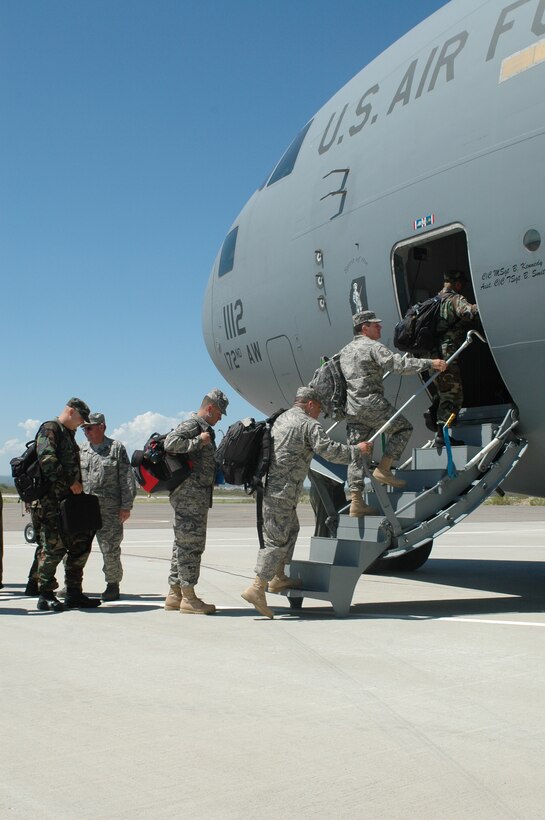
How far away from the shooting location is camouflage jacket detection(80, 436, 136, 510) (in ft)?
28.9

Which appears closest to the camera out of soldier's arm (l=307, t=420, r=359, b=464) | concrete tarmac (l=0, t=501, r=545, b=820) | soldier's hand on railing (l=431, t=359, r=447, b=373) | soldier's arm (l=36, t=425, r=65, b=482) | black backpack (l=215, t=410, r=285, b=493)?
concrete tarmac (l=0, t=501, r=545, b=820)

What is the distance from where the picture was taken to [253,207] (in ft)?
36.2

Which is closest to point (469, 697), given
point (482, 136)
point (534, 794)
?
point (534, 794)

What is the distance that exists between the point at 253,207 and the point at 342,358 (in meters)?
3.85

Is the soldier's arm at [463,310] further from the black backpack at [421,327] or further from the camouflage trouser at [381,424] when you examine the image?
the camouflage trouser at [381,424]

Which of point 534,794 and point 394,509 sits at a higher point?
point 394,509

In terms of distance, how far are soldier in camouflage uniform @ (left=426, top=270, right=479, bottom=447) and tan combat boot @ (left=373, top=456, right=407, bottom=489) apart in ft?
1.55

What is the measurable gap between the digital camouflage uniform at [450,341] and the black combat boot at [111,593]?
351cm

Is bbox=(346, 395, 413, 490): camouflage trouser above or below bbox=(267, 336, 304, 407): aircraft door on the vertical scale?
below

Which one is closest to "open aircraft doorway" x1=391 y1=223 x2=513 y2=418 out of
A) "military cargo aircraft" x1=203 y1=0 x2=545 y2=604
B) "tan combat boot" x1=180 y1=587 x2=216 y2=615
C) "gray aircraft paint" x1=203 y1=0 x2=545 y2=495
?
"military cargo aircraft" x1=203 y1=0 x2=545 y2=604

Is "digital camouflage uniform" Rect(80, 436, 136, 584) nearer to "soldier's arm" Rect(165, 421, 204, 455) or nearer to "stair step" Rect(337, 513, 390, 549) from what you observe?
"soldier's arm" Rect(165, 421, 204, 455)

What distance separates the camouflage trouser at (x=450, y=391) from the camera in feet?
25.6

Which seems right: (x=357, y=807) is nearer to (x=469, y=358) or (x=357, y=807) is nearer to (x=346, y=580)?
(x=346, y=580)

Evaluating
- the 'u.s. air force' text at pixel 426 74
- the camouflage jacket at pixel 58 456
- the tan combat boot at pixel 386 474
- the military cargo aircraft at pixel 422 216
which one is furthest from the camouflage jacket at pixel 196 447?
the 'u.s. air force' text at pixel 426 74
